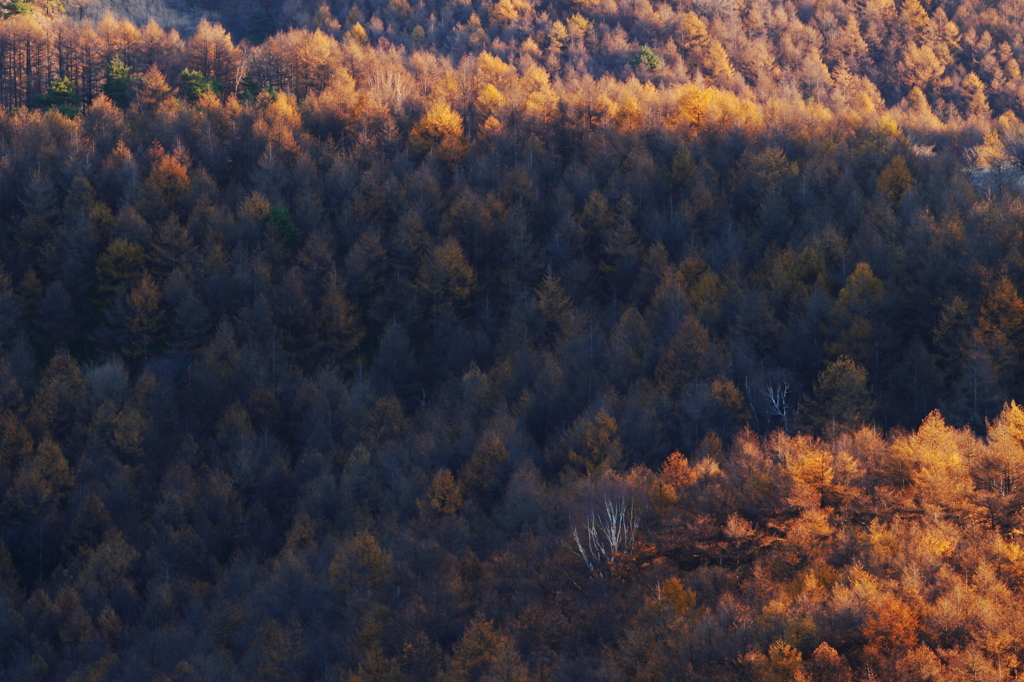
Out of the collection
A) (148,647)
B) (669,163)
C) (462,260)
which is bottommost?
(148,647)

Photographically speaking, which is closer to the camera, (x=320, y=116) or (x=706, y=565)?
(x=706, y=565)

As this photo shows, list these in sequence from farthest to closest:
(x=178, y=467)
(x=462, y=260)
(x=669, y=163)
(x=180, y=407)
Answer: (x=669, y=163) < (x=462, y=260) < (x=180, y=407) < (x=178, y=467)

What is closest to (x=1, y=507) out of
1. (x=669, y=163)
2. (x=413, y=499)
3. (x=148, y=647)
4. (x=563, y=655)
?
(x=148, y=647)

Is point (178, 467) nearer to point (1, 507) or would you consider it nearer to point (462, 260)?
point (1, 507)

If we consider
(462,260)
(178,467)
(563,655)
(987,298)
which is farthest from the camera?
(462,260)

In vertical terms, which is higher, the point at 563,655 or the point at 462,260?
the point at 462,260

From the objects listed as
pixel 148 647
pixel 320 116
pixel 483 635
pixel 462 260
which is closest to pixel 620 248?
pixel 462 260
